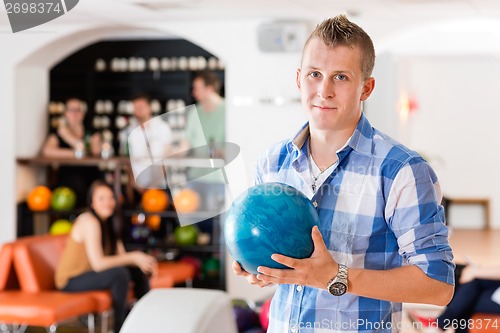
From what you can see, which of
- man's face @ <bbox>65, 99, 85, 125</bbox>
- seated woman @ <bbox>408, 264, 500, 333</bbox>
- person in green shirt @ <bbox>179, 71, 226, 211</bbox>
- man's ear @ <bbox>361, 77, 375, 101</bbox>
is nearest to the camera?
man's ear @ <bbox>361, 77, 375, 101</bbox>

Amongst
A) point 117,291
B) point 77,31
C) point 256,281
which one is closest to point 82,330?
point 117,291

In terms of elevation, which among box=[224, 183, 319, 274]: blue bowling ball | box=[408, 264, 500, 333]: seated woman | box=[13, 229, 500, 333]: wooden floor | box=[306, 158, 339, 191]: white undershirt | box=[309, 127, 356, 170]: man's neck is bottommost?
box=[13, 229, 500, 333]: wooden floor

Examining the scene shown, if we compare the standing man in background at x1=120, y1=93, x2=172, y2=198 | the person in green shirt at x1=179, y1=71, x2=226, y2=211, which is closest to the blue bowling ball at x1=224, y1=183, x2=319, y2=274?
the standing man in background at x1=120, y1=93, x2=172, y2=198

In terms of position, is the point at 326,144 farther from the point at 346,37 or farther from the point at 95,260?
the point at 95,260

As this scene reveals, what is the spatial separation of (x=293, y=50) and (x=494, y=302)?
2.79 m

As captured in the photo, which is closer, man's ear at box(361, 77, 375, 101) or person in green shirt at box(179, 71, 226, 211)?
man's ear at box(361, 77, 375, 101)

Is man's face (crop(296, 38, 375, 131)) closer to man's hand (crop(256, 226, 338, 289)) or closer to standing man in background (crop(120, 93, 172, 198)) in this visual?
man's hand (crop(256, 226, 338, 289))

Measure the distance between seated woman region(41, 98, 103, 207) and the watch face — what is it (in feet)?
19.3

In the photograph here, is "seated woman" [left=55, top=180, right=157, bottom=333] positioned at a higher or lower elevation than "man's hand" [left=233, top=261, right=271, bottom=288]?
lower

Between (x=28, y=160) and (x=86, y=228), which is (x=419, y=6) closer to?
(x=86, y=228)

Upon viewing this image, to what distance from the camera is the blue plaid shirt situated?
1436 mm

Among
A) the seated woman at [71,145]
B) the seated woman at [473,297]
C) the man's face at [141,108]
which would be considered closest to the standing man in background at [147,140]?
the man's face at [141,108]

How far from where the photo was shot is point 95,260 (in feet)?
17.6

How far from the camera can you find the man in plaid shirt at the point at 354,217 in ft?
4.66
